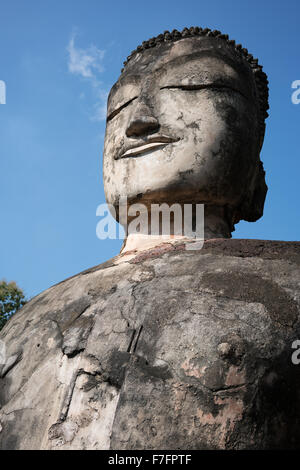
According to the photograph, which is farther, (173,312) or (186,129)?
(186,129)

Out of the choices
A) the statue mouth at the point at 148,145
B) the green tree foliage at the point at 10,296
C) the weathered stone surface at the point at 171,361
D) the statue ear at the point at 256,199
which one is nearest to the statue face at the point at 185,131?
the statue mouth at the point at 148,145

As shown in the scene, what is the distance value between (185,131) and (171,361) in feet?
5.03

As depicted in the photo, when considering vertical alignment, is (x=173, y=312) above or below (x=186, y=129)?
below

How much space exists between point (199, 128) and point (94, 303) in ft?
4.06

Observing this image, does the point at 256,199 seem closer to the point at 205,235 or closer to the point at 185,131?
the point at 205,235

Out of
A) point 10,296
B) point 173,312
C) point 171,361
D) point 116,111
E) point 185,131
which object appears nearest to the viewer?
point 171,361

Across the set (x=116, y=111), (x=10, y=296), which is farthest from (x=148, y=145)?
(x=10, y=296)

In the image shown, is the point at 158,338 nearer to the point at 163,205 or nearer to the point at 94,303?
the point at 94,303

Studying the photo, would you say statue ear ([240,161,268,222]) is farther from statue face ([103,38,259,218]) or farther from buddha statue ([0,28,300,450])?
statue face ([103,38,259,218])

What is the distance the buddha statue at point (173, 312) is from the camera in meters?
2.29

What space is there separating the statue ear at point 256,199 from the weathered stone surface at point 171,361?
2.90 feet

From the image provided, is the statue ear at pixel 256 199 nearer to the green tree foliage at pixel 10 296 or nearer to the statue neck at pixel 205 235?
the statue neck at pixel 205 235

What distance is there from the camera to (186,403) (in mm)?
2277

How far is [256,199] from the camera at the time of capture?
3.96 meters
